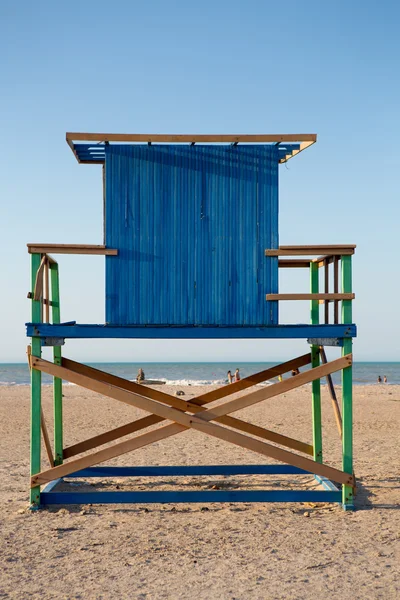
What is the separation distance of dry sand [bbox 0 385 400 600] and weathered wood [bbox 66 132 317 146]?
5.35 meters

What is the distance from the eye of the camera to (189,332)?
10195 millimetres

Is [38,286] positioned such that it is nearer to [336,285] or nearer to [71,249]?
[71,249]

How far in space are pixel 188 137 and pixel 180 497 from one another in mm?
5226

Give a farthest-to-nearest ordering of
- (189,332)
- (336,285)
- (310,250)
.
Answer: (336,285) < (310,250) < (189,332)

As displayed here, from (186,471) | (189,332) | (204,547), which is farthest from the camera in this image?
(186,471)

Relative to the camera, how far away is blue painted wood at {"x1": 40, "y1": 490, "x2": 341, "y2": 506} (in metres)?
10.2

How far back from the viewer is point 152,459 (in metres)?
14.5

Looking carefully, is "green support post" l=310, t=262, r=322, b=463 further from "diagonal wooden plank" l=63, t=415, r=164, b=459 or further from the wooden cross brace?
"diagonal wooden plank" l=63, t=415, r=164, b=459

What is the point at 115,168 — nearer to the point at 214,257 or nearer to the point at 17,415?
the point at 214,257

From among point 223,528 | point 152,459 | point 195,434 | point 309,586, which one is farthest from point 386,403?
point 309,586

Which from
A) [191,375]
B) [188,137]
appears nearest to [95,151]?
[188,137]

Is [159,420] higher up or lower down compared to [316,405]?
lower down

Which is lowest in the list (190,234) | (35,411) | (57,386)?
(35,411)

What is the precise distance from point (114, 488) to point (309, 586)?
556 cm
